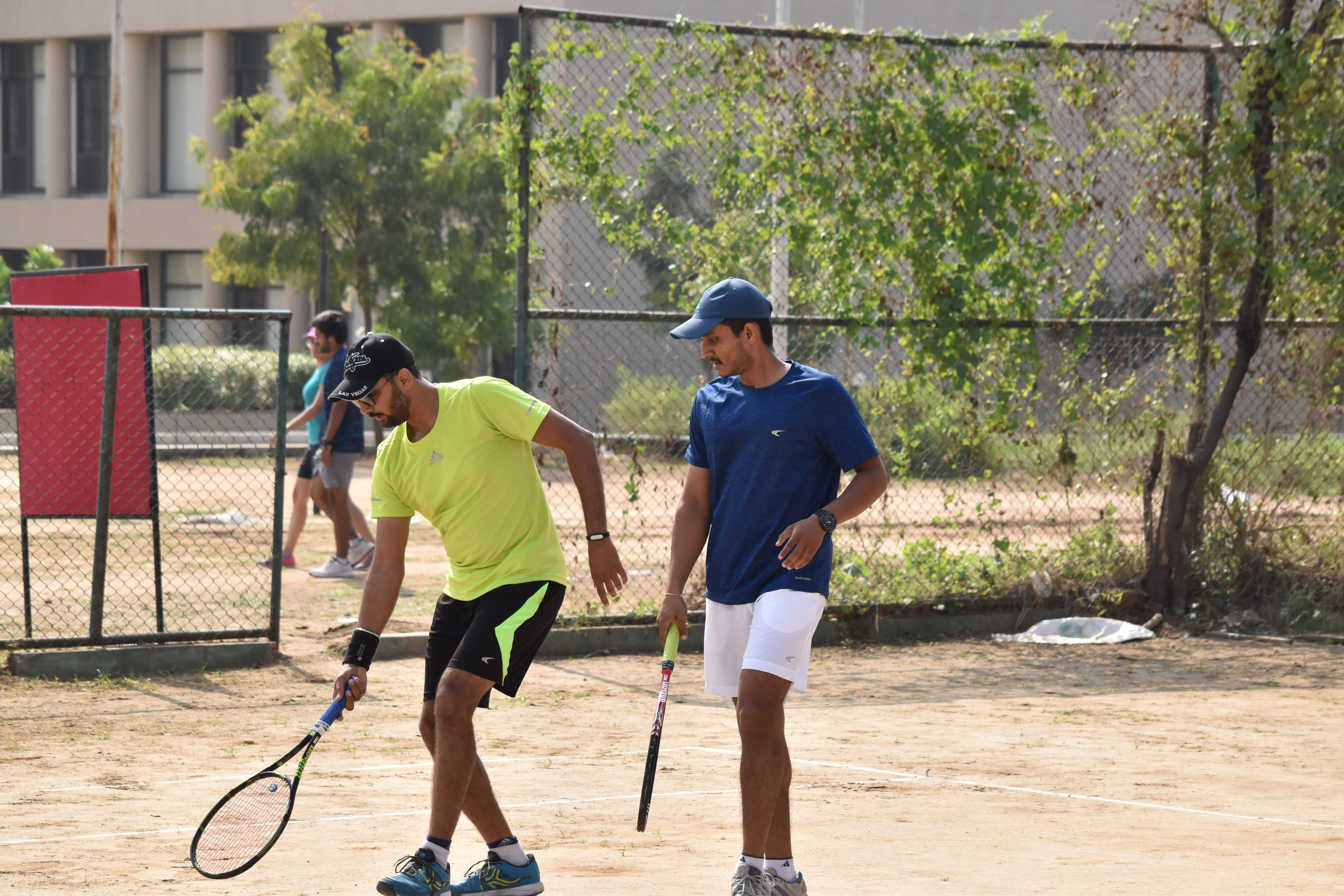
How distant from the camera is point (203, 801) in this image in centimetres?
591

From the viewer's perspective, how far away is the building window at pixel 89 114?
134 ft

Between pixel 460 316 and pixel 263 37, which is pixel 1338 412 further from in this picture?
pixel 263 37

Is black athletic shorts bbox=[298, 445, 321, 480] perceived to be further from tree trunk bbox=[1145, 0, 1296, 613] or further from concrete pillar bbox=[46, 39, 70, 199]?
concrete pillar bbox=[46, 39, 70, 199]

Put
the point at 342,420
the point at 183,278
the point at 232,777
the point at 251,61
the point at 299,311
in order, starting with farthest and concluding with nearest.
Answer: the point at 183,278
the point at 251,61
the point at 299,311
the point at 342,420
the point at 232,777

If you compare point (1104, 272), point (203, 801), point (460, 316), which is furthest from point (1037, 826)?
point (460, 316)

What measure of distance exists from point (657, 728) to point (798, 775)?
79.2 inches

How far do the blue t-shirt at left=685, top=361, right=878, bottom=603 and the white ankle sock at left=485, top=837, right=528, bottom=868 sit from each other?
3.30ft

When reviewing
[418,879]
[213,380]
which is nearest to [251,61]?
[213,380]

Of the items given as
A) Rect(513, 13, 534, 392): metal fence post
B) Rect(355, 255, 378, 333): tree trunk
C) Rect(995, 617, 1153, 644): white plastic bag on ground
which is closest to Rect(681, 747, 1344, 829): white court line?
Rect(513, 13, 534, 392): metal fence post

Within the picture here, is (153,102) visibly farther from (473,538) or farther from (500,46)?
(473,538)

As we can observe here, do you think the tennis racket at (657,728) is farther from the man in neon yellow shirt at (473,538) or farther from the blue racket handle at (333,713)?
the blue racket handle at (333,713)

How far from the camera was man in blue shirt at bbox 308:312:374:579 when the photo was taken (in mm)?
11055

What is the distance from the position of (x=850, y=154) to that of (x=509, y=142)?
2.27 m

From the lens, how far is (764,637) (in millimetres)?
4578
